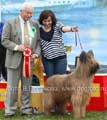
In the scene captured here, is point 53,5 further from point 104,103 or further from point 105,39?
point 104,103

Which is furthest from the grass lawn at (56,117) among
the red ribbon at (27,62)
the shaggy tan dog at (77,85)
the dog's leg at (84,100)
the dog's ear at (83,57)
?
the dog's ear at (83,57)

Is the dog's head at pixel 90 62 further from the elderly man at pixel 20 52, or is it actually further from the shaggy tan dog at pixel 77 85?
the elderly man at pixel 20 52

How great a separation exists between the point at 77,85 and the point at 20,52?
106 cm

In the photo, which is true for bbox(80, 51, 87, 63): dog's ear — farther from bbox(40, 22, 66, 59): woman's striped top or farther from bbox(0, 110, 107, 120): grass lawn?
bbox(0, 110, 107, 120): grass lawn

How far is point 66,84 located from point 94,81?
923 mm

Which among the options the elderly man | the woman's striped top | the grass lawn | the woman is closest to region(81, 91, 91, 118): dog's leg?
the grass lawn

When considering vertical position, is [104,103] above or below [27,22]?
below

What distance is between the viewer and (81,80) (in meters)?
7.62

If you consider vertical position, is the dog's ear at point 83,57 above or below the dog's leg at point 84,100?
above

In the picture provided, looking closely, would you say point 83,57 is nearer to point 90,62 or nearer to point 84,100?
point 90,62

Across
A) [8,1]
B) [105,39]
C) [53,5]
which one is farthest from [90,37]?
[8,1]

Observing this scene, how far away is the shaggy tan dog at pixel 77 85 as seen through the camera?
24.7 feet

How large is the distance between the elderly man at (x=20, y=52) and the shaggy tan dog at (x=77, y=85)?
1.37 feet

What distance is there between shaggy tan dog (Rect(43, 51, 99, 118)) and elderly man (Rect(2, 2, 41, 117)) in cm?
42
